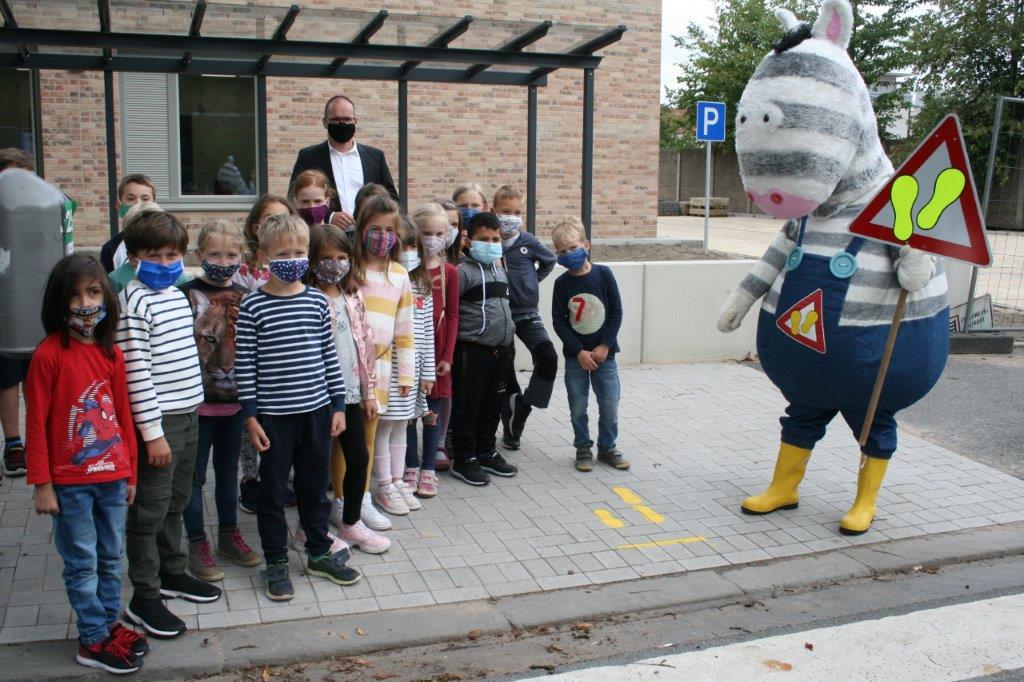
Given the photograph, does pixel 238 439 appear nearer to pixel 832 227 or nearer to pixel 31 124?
pixel 832 227

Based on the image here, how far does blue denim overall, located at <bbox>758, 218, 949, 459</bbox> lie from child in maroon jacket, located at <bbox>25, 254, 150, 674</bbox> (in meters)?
3.22

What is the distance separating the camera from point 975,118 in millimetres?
25438

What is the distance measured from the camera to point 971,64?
85.5ft

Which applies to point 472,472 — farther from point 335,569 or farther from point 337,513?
point 335,569

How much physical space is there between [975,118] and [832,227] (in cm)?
2277

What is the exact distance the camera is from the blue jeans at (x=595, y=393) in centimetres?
646

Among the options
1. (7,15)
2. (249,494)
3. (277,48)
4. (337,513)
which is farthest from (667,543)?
(7,15)

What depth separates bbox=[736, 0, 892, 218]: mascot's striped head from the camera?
16.8 feet

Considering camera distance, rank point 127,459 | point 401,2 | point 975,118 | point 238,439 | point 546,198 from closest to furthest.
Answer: point 127,459 < point 238,439 < point 401,2 < point 546,198 < point 975,118

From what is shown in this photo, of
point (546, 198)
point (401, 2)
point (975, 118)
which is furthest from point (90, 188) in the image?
point (975, 118)

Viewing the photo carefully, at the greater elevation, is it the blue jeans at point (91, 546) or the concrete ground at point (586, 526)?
the blue jeans at point (91, 546)

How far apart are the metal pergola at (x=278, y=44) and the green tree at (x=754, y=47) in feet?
68.9

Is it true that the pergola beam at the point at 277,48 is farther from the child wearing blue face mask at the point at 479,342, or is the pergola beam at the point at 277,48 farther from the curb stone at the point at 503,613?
the curb stone at the point at 503,613

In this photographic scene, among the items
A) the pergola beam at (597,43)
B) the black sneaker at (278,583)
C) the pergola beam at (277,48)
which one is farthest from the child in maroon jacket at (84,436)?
the pergola beam at (597,43)
